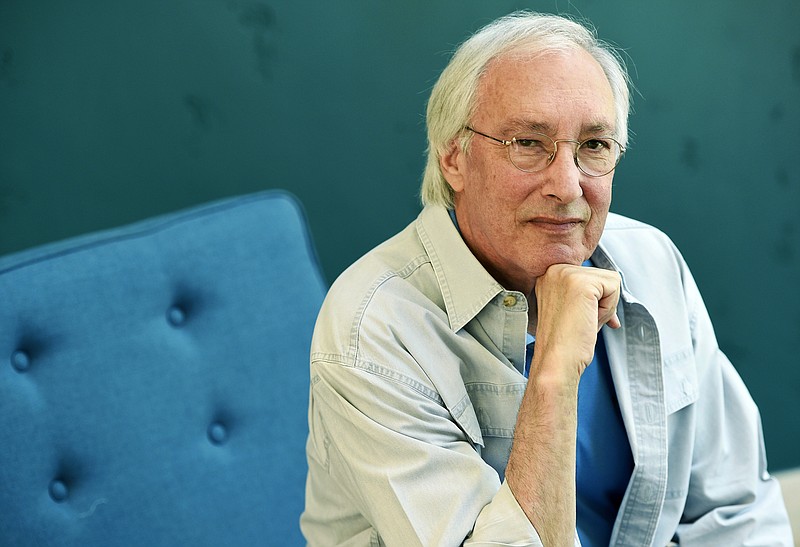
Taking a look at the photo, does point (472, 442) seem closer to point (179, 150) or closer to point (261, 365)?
point (261, 365)

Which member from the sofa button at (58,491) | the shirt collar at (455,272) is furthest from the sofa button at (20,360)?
the shirt collar at (455,272)

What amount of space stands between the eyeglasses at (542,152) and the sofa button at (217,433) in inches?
26.9

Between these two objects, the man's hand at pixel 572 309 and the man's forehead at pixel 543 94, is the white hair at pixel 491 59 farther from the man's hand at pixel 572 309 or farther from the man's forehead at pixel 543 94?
the man's hand at pixel 572 309

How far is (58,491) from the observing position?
4.93ft

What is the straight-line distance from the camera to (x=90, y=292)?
1.56 metres

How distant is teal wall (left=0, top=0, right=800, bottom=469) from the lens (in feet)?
5.95

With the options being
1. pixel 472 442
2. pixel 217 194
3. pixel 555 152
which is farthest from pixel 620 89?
pixel 217 194

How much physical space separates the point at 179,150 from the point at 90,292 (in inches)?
17.5

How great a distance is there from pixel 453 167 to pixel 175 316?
0.56 m

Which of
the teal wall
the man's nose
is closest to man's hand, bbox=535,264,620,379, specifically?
the man's nose

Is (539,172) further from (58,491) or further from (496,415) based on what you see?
(58,491)

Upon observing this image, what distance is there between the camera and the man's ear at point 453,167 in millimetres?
1407

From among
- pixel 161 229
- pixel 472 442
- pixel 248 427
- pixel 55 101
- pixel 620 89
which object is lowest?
pixel 248 427

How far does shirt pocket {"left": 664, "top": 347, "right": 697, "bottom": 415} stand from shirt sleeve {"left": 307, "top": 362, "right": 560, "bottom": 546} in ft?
1.31
